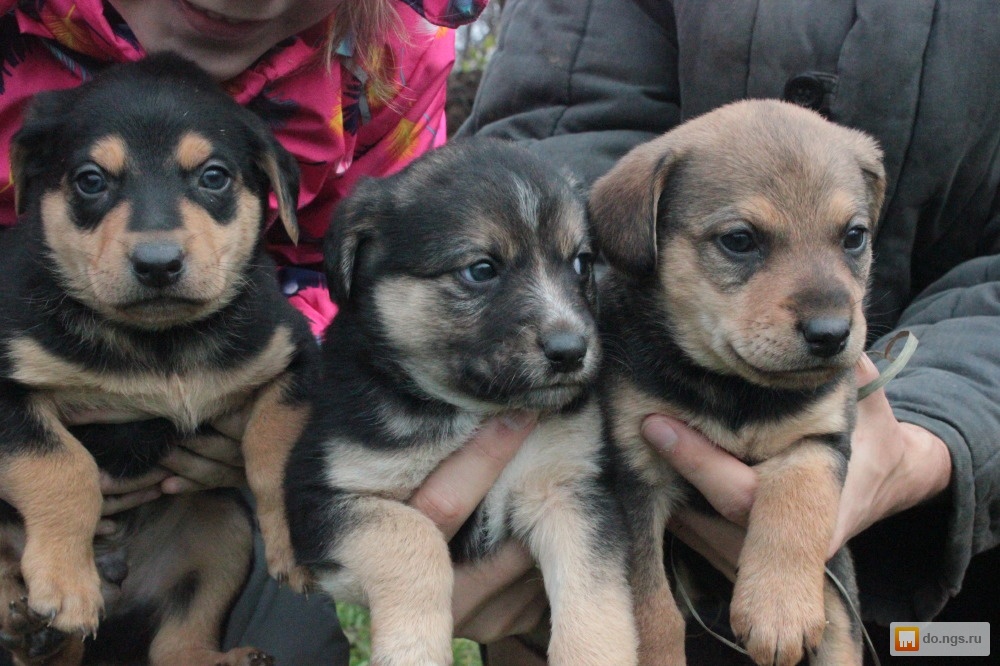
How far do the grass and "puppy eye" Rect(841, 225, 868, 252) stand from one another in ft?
11.4

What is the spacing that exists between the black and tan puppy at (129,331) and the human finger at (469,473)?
54 centimetres

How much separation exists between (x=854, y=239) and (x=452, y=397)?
4.65 ft

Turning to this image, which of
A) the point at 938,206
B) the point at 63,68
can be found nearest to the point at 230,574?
the point at 63,68

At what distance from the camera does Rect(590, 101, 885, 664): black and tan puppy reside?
2873 millimetres

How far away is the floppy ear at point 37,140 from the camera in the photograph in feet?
11.0

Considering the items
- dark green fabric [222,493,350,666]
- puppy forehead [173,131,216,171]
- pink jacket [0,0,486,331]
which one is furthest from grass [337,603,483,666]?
puppy forehead [173,131,216,171]

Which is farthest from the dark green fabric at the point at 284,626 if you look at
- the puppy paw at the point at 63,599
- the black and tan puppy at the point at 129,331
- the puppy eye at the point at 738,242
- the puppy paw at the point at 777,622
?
the puppy eye at the point at 738,242

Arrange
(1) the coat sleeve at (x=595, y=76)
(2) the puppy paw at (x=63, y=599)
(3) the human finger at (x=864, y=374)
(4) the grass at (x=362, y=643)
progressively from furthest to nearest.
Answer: (4) the grass at (x=362, y=643) < (1) the coat sleeve at (x=595, y=76) < (3) the human finger at (x=864, y=374) < (2) the puppy paw at (x=63, y=599)

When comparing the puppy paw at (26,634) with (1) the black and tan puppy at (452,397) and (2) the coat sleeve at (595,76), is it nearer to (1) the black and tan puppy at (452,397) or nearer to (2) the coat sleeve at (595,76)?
(1) the black and tan puppy at (452,397)

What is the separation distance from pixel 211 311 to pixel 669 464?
167cm

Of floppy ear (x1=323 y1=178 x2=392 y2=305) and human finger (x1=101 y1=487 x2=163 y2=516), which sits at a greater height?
floppy ear (x1=323 y1=178 x2=392 y2=305)

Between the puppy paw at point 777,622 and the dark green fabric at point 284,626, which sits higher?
the puppy paw at point 777,622

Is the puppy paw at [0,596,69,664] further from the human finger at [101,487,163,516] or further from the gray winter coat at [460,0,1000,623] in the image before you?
the gray winter coat at [460,0,1000,623]

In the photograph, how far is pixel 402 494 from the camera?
324cm
